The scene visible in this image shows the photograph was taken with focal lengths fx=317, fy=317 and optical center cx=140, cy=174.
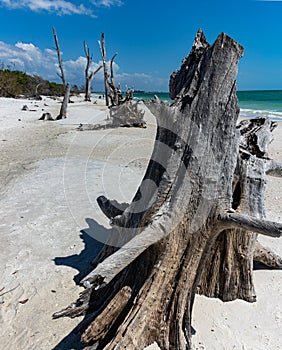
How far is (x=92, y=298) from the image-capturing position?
2.36 metres

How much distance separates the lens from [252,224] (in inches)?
77.6

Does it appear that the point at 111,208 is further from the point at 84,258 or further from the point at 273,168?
the point at 273,168

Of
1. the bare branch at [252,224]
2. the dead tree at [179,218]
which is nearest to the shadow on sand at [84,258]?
the dead tree at [179,218]

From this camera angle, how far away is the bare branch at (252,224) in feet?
6.18

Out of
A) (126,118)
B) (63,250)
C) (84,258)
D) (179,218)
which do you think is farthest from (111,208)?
(126,118)

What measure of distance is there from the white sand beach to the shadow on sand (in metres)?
0.01

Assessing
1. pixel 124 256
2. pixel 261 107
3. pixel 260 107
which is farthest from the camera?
pixel 260 107

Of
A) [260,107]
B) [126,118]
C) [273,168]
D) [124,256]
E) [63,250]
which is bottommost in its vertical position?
[260,107]

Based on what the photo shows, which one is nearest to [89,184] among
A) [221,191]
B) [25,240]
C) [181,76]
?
[25,240]

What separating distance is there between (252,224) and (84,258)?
2030 millimetres

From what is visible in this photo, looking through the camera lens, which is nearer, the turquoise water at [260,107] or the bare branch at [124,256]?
the bare branch at [124,256]

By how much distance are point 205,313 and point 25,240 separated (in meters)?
2.24

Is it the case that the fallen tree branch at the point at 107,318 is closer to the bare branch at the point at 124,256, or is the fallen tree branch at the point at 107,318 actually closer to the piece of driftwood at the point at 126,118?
the bare branch at the point at 124,256

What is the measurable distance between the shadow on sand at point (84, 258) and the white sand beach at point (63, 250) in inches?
0.4
